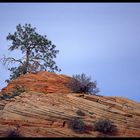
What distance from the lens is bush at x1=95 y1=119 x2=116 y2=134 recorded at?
15281mm

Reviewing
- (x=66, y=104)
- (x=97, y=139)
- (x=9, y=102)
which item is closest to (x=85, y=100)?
(x=66, y=104)

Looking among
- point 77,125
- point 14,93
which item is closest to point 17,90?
point 14,93

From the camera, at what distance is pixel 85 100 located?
18078 millimetres

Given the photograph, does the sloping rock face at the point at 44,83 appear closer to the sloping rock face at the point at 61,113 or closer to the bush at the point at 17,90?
the bush at the point at 17,90

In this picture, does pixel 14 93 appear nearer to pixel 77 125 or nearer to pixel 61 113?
pixel 61 113

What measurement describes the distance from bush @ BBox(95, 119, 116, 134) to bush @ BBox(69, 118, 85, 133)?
86cm

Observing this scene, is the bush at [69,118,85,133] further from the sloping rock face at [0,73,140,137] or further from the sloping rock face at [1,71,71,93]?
the sloping rock face at [1,71,71,93]

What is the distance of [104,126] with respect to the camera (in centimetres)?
A: 1529

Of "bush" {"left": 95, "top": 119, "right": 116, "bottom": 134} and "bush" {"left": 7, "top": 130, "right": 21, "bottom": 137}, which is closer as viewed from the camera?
"bush" {"left": 7, "top": 130, "right": 21, "bottom": 137}

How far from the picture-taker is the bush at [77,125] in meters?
15.3

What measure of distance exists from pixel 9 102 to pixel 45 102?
107 inches

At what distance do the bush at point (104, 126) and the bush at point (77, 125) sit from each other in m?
0.86

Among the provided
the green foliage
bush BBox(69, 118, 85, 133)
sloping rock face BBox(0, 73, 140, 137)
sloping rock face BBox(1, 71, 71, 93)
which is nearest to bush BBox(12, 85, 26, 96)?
the green foliage

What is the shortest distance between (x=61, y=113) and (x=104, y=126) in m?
2.85
